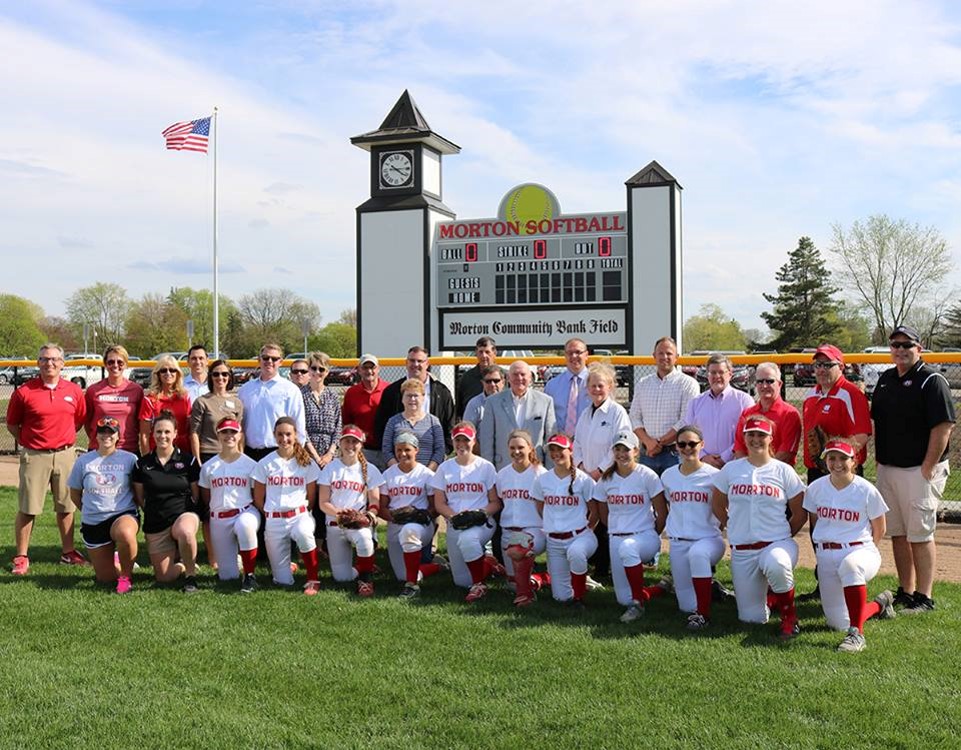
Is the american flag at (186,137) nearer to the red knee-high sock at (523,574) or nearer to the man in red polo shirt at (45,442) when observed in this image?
the man in red polo shirt at (45,442)

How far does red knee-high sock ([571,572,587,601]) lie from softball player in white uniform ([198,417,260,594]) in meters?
2.23

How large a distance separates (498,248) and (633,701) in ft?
47.1

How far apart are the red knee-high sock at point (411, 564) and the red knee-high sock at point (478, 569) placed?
0.36 metres

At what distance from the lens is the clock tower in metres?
18.7

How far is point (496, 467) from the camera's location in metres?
6.94

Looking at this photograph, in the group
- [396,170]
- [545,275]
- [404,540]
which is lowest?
[404,540]

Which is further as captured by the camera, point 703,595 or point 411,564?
point 411,564

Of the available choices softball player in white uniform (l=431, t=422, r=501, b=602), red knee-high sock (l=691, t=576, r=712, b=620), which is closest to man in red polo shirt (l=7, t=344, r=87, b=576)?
softball player in white uniform (l=431, t=422, r=501, b=602)

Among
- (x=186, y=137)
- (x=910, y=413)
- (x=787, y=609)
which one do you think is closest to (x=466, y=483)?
(x=787, y=609)

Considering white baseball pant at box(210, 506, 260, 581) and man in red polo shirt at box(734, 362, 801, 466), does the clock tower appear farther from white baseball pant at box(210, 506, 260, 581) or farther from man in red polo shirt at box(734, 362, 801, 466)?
man in red polo shirt at box(734, 362, 801, 466)

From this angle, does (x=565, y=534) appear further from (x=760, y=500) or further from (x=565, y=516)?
(x=760, y=500)

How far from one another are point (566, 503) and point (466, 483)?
0.79m

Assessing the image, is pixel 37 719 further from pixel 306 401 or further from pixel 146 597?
pixel 306 401

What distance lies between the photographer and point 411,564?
6.21 m
